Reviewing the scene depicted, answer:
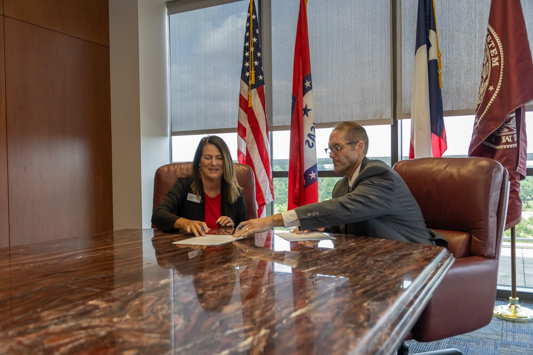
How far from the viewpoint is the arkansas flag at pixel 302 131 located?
3.64 meters

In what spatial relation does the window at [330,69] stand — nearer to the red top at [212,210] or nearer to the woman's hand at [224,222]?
the red top at [212,210]

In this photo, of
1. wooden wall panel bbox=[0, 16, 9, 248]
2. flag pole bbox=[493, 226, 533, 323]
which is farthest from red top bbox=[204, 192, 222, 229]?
flag pole bbox=[493, 226, 533, 323]

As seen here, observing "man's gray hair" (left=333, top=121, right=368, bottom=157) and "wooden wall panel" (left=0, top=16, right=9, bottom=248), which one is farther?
"wooden wall panel" (left=0, top=16, right=9, bottom=248)

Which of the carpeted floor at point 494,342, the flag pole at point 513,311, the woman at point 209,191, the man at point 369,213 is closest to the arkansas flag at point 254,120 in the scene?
the woman at point 209,191

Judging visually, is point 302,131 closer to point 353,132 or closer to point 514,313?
point 353,132

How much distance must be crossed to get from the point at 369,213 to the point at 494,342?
139 centimetres

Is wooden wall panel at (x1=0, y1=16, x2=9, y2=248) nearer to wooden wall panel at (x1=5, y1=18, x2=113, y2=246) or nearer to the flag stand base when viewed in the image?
wooden wall panel at (x1=5, y1=18, x2=113, y2=246)

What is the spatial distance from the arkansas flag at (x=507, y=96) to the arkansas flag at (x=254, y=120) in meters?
1.72

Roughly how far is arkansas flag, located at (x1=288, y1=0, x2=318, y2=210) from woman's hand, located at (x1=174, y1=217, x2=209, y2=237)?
1.65 m

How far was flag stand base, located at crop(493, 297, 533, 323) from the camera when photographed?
289 cm

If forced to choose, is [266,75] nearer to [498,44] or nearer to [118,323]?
[498,44]

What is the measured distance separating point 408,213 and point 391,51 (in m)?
2.08

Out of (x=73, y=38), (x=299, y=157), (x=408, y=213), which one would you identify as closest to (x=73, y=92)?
(x=73, y=38)

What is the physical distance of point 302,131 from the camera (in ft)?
12.1
